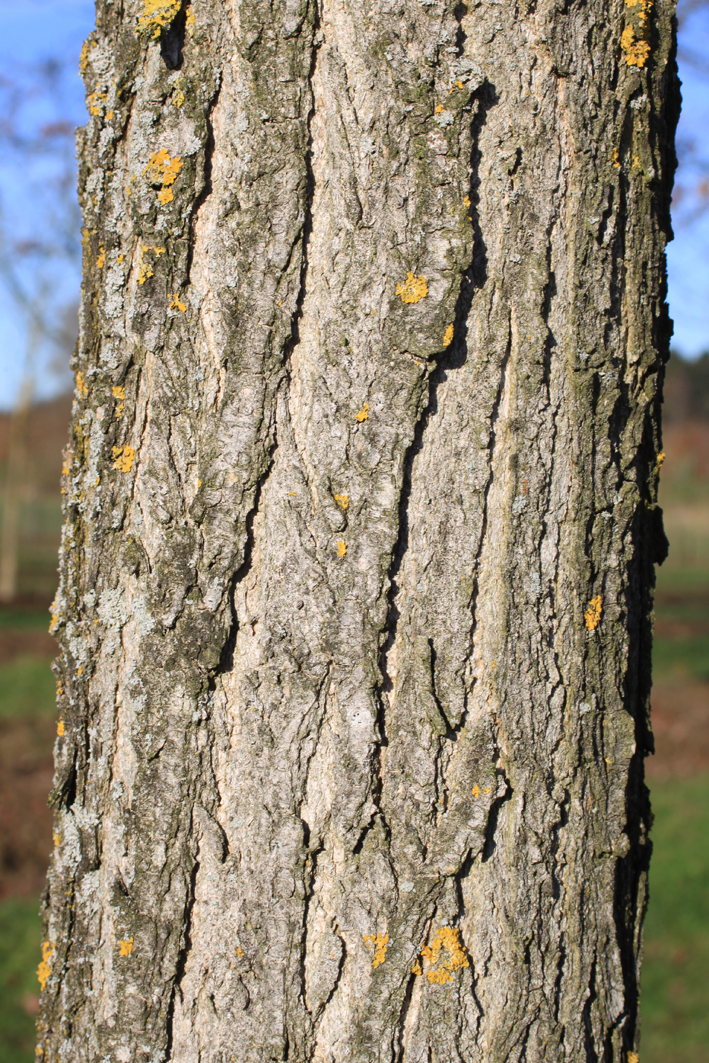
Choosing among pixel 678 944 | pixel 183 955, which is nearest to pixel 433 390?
pixel 183 955

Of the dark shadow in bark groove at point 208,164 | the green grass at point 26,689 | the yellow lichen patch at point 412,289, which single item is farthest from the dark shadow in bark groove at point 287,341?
the green grass at point 26,689

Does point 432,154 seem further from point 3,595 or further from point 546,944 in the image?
point 3,595

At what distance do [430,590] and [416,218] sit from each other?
53 cm

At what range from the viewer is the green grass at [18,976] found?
11.7 ft

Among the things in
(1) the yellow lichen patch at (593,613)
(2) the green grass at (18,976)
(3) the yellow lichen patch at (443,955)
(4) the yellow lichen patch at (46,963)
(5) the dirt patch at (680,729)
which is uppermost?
(5) the dirt patch at (680,729)

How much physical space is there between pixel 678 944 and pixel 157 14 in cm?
500

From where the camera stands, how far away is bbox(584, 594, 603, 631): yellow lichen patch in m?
1.22

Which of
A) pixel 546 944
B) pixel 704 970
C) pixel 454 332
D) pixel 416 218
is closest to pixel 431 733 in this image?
pixel 546 944

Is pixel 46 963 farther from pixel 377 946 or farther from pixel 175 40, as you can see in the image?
pixel 175 40

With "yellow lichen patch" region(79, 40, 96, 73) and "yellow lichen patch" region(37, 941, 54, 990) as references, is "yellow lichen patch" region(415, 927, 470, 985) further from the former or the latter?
"yellow lichen patch" region(79, 40, 96, 73)

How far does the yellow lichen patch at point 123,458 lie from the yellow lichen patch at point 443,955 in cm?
82

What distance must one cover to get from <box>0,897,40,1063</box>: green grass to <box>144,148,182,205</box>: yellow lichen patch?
3.76 meters

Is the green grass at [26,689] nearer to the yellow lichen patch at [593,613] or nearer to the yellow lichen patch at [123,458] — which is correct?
the yellow lichen patch at [123,458]

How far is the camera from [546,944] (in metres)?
1.19
